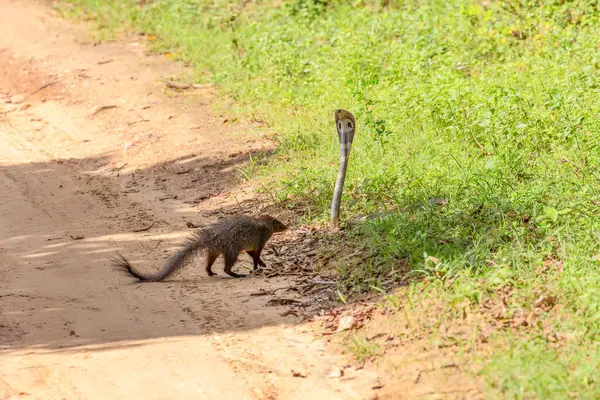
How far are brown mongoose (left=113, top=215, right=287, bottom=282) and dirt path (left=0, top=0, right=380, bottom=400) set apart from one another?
0.13 m

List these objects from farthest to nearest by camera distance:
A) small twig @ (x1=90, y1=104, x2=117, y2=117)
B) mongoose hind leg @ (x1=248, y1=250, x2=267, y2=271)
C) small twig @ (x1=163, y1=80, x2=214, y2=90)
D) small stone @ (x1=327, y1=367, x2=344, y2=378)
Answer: small twig @ (x1=163, y1=80, x2=214, y2=90) < small twig @ (x1=90, y1=104, x2=117, y2=117) < mongoose hind leg @ (x1=248, y1=250, x2=267, y2=271) < small stone @ (x1=327, y1=367, x2=344, y2=378)

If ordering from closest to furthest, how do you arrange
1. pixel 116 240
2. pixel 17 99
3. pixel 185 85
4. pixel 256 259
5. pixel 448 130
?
pixel 256 259 → pixel 116 240 → pixel 448 130 → pixel 185 85 → pixel 17 99

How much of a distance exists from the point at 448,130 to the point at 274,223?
2.78m

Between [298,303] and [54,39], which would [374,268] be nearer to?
[298,303]

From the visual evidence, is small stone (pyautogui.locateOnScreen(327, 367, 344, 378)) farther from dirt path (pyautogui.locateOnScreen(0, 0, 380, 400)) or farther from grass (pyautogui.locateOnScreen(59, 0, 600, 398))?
grass (pyautogui.locateOnScreen(59, 0, 600, 398))

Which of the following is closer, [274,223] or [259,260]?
[259,260]

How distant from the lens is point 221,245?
25.8ft

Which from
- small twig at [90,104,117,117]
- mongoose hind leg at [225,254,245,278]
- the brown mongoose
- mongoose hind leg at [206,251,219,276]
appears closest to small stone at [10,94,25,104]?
small twig at [90,104,117,117]

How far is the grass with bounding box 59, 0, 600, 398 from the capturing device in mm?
6484

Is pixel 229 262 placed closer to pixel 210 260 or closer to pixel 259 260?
pixel 210 260

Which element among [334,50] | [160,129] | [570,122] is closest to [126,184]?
[160,129]

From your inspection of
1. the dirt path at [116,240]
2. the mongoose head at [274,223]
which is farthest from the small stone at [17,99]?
the mongoose head at [274,223]

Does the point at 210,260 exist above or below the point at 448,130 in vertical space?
below

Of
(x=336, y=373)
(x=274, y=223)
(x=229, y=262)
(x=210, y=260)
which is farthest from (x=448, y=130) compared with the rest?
(x=336, y=373)
